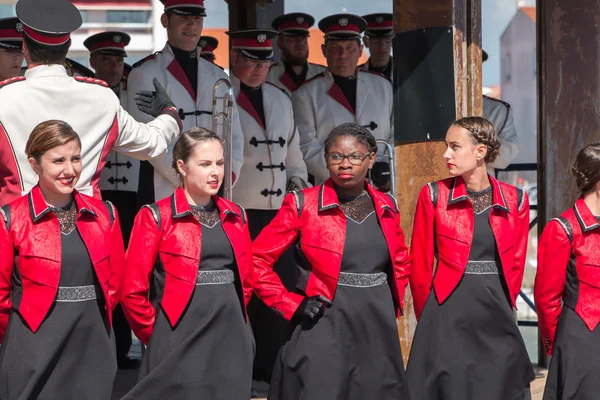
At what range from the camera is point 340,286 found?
17.3 ft

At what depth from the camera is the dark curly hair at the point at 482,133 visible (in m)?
5.52

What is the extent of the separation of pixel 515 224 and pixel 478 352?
0.62m

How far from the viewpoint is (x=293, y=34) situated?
9.04 m

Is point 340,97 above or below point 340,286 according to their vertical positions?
above

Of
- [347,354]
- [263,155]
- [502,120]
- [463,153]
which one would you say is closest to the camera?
[347,354]

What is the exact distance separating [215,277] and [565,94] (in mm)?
3576

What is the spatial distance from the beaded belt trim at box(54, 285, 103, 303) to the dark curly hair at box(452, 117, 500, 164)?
193cm

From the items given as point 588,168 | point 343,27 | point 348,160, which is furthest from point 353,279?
point 343,27

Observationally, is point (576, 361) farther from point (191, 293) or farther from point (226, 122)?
point (226, 122)

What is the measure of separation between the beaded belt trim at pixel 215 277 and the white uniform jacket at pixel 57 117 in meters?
0.69

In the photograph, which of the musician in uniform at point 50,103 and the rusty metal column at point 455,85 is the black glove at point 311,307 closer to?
the musician in uniform at point 50,103

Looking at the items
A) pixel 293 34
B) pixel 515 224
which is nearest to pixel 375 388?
pixel 515 224

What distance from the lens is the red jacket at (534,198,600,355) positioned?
17.3ft

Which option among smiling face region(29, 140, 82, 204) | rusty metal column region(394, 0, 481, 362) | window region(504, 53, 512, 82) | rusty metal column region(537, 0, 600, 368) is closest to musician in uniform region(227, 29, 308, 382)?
rusty metal column region(394, 0, 481, 362)
